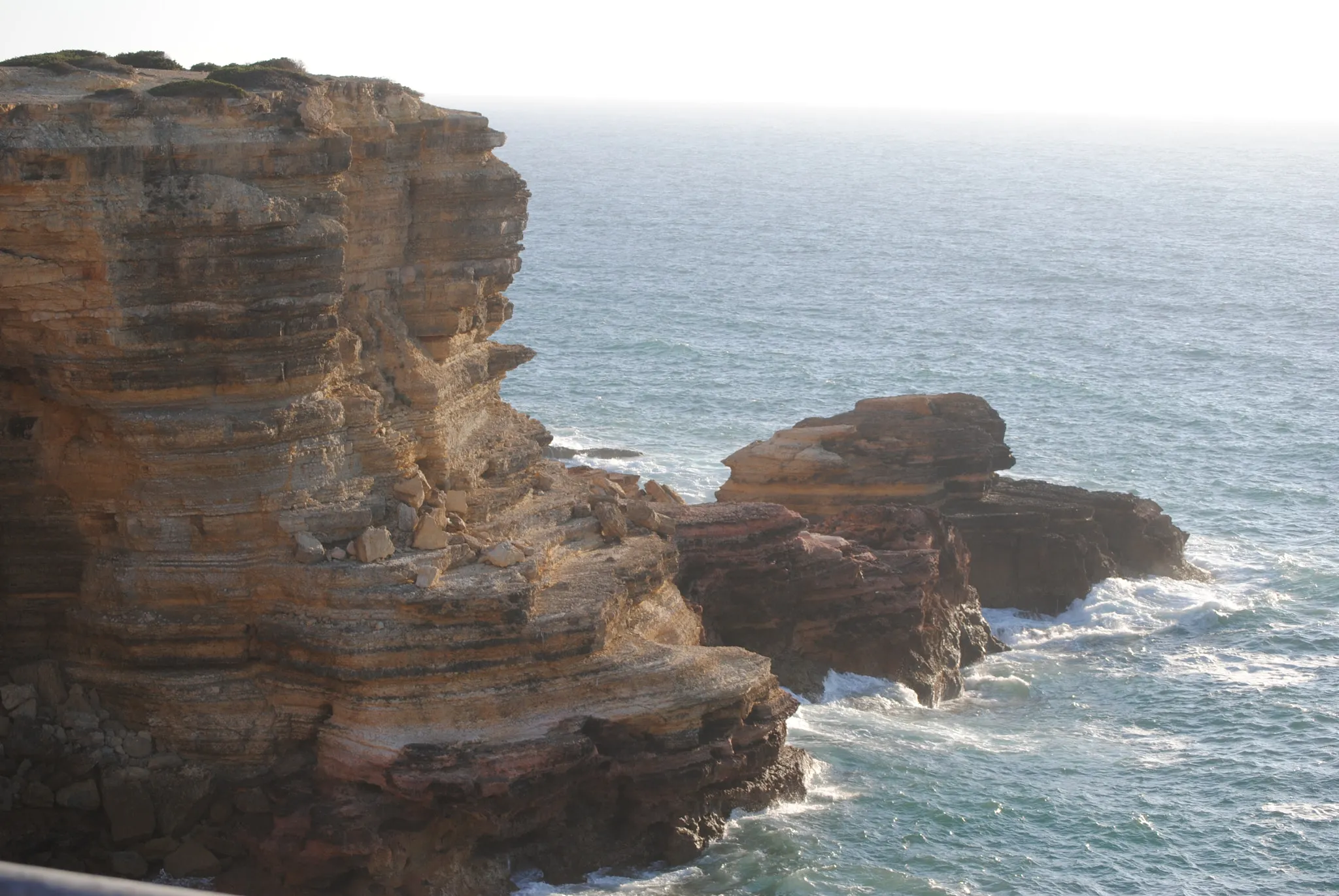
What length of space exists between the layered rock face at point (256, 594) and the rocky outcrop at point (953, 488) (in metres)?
18.2

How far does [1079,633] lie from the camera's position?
50875 mm

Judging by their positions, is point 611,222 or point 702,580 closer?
point 702,580

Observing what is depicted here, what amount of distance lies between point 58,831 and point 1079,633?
108 ft

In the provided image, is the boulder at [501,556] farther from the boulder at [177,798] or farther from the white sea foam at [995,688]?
the white sea foam at [995,688]

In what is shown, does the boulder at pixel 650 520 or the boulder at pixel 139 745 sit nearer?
the boulder at pixel 139 745

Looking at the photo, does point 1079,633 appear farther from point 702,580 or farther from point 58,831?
point 58,831

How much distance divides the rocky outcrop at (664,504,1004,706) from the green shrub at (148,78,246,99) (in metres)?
17.0

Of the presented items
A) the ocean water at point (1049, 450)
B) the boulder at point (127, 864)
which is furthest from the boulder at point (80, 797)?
the ocean water at point (1049, 450)

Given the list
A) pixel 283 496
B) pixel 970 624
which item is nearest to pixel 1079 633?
pixel 970 624

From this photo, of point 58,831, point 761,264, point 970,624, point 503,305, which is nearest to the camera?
point 58,831

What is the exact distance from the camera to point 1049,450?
74.7 m

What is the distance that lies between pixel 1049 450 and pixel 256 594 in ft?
169

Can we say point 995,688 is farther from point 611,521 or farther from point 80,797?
point 80,797

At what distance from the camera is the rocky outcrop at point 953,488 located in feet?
166
